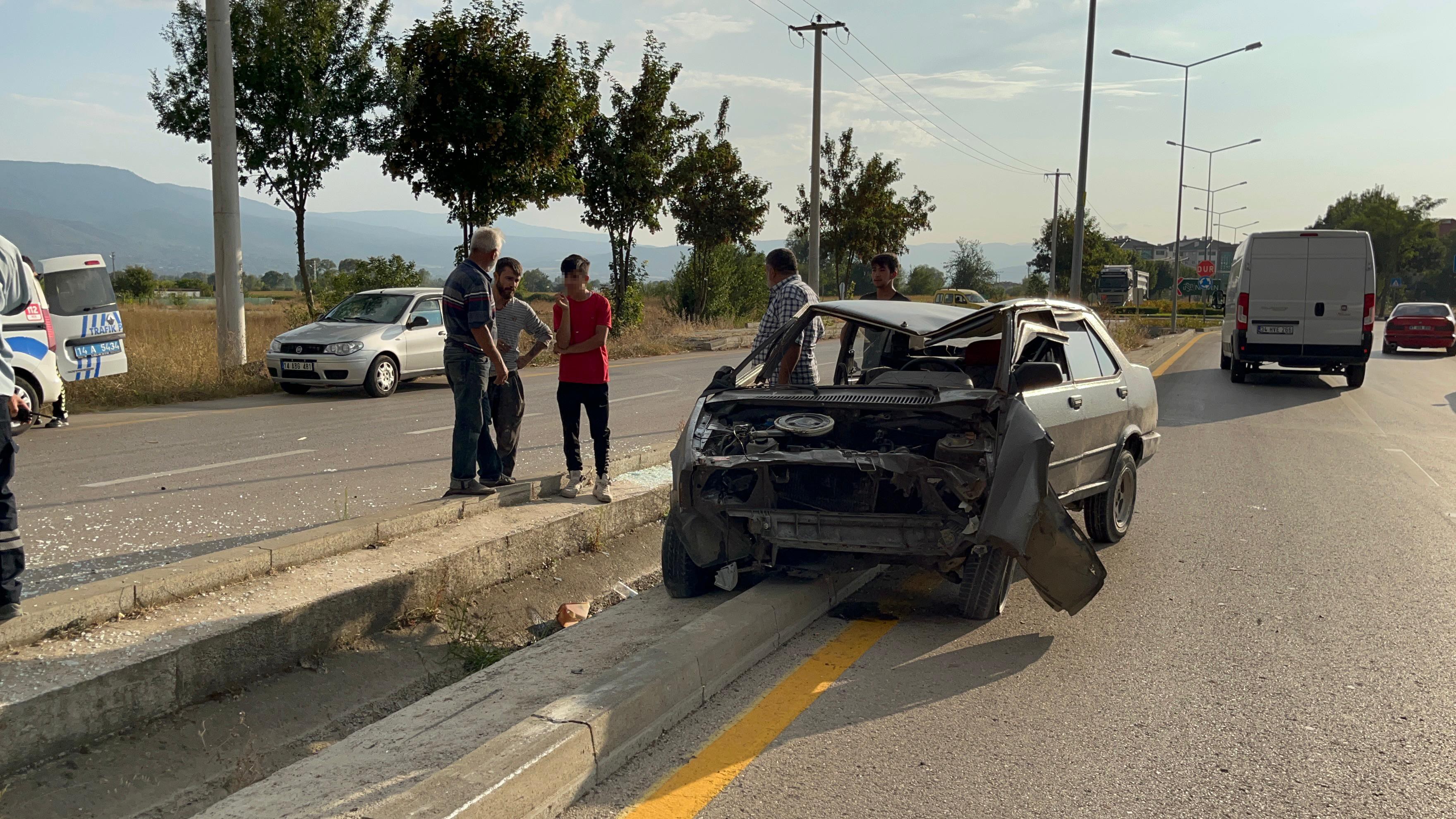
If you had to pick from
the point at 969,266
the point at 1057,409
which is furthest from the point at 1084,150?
the point at 969,266

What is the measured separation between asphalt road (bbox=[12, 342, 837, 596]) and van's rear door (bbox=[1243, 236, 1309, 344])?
10.1 metres

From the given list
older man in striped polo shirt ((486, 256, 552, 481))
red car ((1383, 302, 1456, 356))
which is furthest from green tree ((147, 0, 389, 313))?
red car ((1383, 302, 1456, 356))

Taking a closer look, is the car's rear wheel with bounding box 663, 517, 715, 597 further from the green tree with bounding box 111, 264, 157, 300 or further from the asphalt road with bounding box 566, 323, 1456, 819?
the green tree with bounding box 111, 264, 157, 300

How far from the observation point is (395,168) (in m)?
20.6

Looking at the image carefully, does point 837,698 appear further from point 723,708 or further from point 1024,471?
point 1024,471

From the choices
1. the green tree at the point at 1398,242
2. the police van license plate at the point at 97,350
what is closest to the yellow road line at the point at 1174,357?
the police van license plate at the point at 97,350

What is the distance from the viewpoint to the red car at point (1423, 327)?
96.5 ft

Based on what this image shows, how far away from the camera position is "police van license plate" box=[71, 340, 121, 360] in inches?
480

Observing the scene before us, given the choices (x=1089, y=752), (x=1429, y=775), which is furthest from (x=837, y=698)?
(x=1429, y=775)

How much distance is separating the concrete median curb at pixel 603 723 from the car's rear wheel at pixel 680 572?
0.37 metres

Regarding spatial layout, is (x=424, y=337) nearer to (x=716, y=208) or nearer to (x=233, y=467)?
(x=233, y=467)

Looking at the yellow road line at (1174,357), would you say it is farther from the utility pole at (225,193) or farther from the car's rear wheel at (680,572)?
the utility pole at (225,193)

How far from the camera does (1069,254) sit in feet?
217

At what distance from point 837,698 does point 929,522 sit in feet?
3.22
